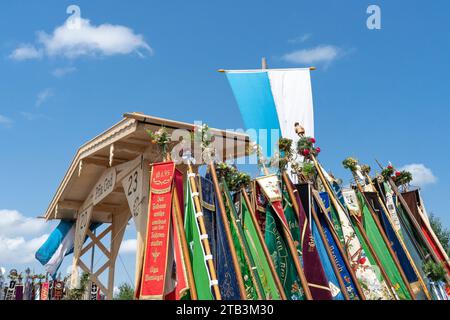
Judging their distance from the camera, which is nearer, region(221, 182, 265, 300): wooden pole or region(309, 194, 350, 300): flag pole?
region(221, 182, 265, 300): wooden pole

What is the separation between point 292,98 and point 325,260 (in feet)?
33.8

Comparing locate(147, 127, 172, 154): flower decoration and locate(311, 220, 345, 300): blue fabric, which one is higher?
locate(147, 127, 172, 154): flower decoration

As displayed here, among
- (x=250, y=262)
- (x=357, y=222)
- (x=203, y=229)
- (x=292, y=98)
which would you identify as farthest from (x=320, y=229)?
(x=292, y=98)

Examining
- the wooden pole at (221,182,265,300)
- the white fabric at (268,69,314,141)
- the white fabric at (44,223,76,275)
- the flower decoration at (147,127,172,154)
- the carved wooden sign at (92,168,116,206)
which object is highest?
the white fabric at (268,69,314,141)

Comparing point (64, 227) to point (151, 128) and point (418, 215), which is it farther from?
point (418, 215)

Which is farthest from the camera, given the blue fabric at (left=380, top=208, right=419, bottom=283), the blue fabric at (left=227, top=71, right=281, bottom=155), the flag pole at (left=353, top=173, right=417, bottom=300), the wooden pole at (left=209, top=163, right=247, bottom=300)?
the blue fabric at (left=227, top=71, right=281, bottom=155)

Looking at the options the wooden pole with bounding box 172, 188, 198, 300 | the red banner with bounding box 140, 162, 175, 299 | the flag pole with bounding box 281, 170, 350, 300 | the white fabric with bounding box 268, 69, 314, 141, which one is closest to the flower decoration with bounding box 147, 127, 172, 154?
the red banner with bounding box 140, 162, 175, 299

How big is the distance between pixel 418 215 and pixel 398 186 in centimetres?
84

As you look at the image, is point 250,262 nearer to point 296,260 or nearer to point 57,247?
point 296,260

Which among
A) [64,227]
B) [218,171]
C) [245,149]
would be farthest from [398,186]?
[64,227]

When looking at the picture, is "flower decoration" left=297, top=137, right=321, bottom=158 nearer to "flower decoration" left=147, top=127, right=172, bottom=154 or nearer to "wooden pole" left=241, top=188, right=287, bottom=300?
"wooden pole" left=241, top=188, right=287, bottom=300

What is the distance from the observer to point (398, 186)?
11.4 metres

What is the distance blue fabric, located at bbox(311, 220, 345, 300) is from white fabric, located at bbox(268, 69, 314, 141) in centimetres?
794

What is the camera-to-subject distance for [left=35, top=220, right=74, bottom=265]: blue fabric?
14539mm
